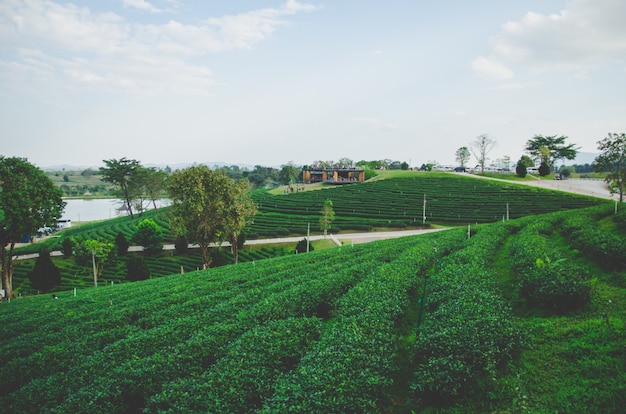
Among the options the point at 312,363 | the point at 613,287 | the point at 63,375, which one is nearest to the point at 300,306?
the point at 312,363

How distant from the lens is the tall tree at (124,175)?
2773 inches

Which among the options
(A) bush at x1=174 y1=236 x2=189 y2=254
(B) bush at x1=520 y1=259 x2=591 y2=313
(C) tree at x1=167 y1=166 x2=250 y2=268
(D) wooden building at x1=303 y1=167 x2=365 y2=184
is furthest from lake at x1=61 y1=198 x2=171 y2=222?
(B) bush at x1=520 y1=259 x2=591 y2=313

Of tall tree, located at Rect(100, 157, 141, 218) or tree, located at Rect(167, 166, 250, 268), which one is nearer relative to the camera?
tree, located at Rect(167, 166, 250, 268)

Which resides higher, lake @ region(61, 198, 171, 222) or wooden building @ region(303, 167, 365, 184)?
wooden building @ region(303, 167, 365, 184)

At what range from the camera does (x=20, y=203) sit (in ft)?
93.4

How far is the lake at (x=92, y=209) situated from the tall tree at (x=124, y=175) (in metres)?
29.5

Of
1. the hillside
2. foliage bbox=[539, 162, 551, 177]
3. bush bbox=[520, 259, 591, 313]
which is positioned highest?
foliage bbox=[539, 162, 551, 177]

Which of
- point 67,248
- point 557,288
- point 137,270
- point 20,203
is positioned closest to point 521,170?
point 137,270

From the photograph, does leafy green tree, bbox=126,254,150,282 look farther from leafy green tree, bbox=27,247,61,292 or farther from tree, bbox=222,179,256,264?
tree, bbox=222,179,256,264

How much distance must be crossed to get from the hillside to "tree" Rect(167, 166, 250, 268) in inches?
632

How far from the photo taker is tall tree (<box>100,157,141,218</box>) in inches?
2773

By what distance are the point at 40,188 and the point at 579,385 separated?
36907mm

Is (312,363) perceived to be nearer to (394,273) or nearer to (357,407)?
(357,407)

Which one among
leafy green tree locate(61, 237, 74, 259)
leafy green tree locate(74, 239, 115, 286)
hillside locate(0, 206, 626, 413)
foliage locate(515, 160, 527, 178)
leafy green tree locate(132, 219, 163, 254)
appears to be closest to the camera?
hillside locate(0, 206, 626, 413)
